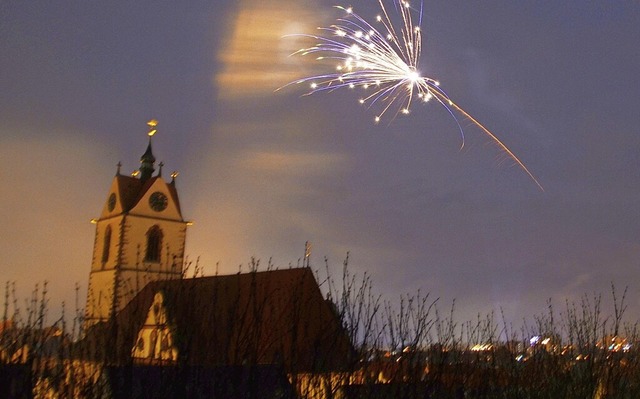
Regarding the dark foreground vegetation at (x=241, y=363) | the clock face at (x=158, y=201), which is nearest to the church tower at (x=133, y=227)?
the clock face at (x=158, y=201)

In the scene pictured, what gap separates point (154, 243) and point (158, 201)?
10.5ft

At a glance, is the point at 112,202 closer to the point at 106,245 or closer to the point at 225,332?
the point at 106,245

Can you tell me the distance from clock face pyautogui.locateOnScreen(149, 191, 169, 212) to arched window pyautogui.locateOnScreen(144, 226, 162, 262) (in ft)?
4.83

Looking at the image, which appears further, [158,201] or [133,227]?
[158,201]

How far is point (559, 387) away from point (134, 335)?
5.78m

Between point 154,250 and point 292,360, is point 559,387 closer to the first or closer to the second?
point 292,360

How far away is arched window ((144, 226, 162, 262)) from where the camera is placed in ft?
170

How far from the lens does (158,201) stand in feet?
177

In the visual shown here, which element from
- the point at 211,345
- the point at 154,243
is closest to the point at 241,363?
the point at 211,345

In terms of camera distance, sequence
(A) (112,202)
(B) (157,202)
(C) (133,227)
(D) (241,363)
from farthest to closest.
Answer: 1. (A) (112,202)
2. (B) (157,202)
3. (C) (133,227)
4. (D) (241,363)

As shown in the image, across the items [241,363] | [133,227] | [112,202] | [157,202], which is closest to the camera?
[241,363]

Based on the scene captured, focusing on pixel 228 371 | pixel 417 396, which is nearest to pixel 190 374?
pixel 228 371

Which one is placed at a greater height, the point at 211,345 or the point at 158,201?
the point at 158,201

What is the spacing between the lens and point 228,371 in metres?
7.13
